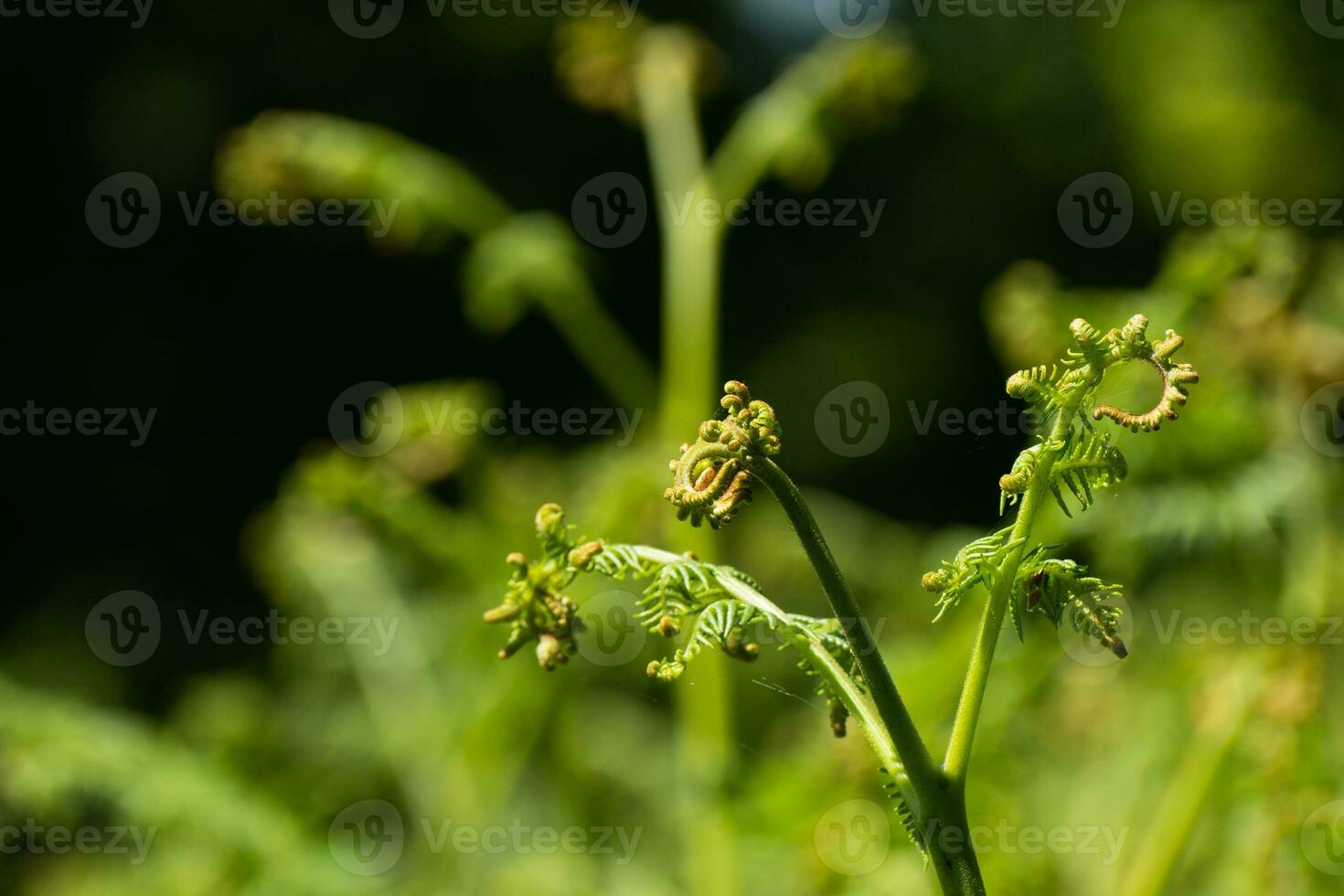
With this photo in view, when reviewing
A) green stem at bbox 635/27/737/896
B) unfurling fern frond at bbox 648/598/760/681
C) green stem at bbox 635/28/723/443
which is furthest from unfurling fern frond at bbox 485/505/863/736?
green stem at bbox 635/28/723/443

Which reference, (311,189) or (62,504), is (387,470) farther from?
(62,504)

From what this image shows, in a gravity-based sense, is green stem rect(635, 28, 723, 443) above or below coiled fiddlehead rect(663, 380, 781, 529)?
above

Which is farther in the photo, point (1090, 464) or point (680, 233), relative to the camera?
point (680, 233)

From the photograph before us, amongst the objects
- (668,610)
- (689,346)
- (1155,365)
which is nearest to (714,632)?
(668,610)

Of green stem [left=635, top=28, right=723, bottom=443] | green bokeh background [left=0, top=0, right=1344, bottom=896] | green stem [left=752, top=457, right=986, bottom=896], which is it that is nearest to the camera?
green stem [left=752, top=457, right=986, bottom=896]

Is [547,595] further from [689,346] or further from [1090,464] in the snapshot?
[689,346]

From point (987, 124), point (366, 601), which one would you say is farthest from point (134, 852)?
point (987, 124)

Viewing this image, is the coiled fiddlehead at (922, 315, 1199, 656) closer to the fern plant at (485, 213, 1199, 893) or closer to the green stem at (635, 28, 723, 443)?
the fern plant at (485, 213, 1199, 893)

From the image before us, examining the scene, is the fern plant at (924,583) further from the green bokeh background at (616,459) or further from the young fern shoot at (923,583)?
the green bokeh background at (616,459)
